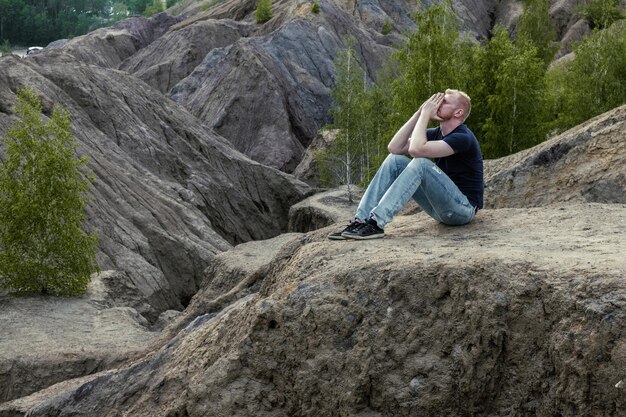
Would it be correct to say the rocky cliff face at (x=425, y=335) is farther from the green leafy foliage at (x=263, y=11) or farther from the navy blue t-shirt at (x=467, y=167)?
the green leafy foliage at (x=263, y=11)

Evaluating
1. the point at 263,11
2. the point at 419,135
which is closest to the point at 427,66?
the point at 419,135

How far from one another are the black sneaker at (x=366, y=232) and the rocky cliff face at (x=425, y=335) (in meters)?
0.14

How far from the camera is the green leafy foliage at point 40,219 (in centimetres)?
1911

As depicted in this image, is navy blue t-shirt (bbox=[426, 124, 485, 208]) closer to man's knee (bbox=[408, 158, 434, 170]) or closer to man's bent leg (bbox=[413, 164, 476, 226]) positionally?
man's bent leg (bbox=[413, 164, 476, 226])

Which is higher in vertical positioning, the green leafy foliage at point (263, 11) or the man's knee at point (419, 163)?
the green leafy foliage at point (263, 11)

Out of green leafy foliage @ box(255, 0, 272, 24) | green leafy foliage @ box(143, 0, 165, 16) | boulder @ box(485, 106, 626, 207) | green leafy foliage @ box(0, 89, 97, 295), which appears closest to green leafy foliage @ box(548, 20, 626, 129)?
boulder @ box(485, 106, 626, 207)

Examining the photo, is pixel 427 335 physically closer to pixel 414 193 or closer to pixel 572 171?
pixel 414 193

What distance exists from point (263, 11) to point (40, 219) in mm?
51031

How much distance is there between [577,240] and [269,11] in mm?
62773

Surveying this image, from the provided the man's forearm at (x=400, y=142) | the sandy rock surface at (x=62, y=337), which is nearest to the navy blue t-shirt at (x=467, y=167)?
the man's forearm at (x=400, y=142)

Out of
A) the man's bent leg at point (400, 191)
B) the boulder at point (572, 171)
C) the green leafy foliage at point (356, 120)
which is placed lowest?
the green leafy foliage at point (356, 120)

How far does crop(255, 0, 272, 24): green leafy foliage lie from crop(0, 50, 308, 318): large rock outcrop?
28.3 m

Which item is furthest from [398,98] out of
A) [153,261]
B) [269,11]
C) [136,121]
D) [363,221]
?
[269,11]

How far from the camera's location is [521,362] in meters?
6.76
